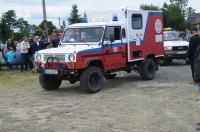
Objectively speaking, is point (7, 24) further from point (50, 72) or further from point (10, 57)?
point (50, 72)

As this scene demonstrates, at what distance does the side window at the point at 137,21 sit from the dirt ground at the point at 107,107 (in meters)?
1.91

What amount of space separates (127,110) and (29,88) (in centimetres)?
571

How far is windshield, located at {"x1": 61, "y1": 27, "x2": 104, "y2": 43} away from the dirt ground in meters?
1.58

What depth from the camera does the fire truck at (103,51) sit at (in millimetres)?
13180

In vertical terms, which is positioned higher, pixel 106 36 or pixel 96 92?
pixel 106 36

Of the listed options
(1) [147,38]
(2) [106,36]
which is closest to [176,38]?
(1) [147,38]

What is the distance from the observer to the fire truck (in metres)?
13.2

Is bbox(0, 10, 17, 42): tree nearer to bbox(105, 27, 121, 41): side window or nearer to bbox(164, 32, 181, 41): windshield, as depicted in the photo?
bbox(164, 32, 181, 41): windshield

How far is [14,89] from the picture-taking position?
50.1 ft

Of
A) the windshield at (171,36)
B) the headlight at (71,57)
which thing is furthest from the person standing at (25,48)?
the headlight at (71,57)

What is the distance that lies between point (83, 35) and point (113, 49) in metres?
1.05

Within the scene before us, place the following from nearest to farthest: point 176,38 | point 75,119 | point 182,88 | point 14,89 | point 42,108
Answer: point 75,119 < point 42,108 < point 182,88 < point 14,89 < point 176,38

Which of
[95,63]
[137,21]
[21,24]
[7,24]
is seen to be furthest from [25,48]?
[21,24]

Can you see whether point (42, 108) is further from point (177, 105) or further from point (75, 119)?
point (177, 105)
